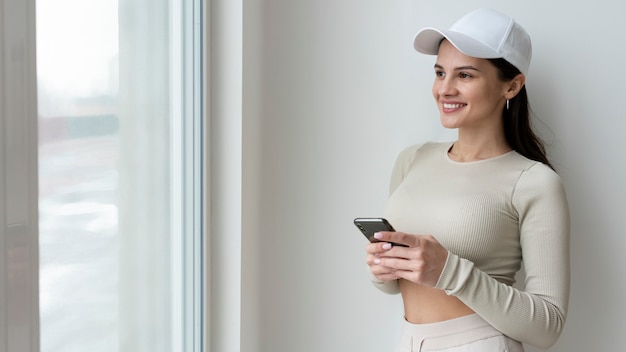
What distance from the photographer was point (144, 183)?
1638 millimetres

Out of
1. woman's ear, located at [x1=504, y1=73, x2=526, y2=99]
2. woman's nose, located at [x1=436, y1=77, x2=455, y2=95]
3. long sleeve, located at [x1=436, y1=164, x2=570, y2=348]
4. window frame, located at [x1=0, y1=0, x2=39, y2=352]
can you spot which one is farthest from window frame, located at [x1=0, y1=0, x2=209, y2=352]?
woman's ear, located at [x1=504, y1=73, x2=526, y2=99]

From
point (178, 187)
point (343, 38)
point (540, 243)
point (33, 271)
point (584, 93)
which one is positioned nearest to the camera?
point (33, 271)

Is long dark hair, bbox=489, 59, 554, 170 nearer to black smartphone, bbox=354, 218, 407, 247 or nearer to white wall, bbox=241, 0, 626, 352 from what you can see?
white wall, bbox=241, 0, 626, 352

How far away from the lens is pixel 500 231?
1689 mm

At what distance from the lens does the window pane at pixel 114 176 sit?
51.3 inches

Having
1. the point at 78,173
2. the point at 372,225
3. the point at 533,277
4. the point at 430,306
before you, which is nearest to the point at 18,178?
the point at 78,173

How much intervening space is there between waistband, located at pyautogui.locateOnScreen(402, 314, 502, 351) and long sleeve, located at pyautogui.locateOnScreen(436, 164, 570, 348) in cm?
6

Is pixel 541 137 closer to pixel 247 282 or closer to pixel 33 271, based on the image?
pixel 247 282

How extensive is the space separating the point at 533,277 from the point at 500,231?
12cm

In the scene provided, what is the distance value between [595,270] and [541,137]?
0.37 metres

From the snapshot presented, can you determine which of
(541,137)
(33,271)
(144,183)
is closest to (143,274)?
(144,183)

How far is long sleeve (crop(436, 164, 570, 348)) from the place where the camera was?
158 centimetres

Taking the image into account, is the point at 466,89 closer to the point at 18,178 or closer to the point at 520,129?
the point at 520,129

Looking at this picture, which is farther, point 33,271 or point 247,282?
point 247,282
